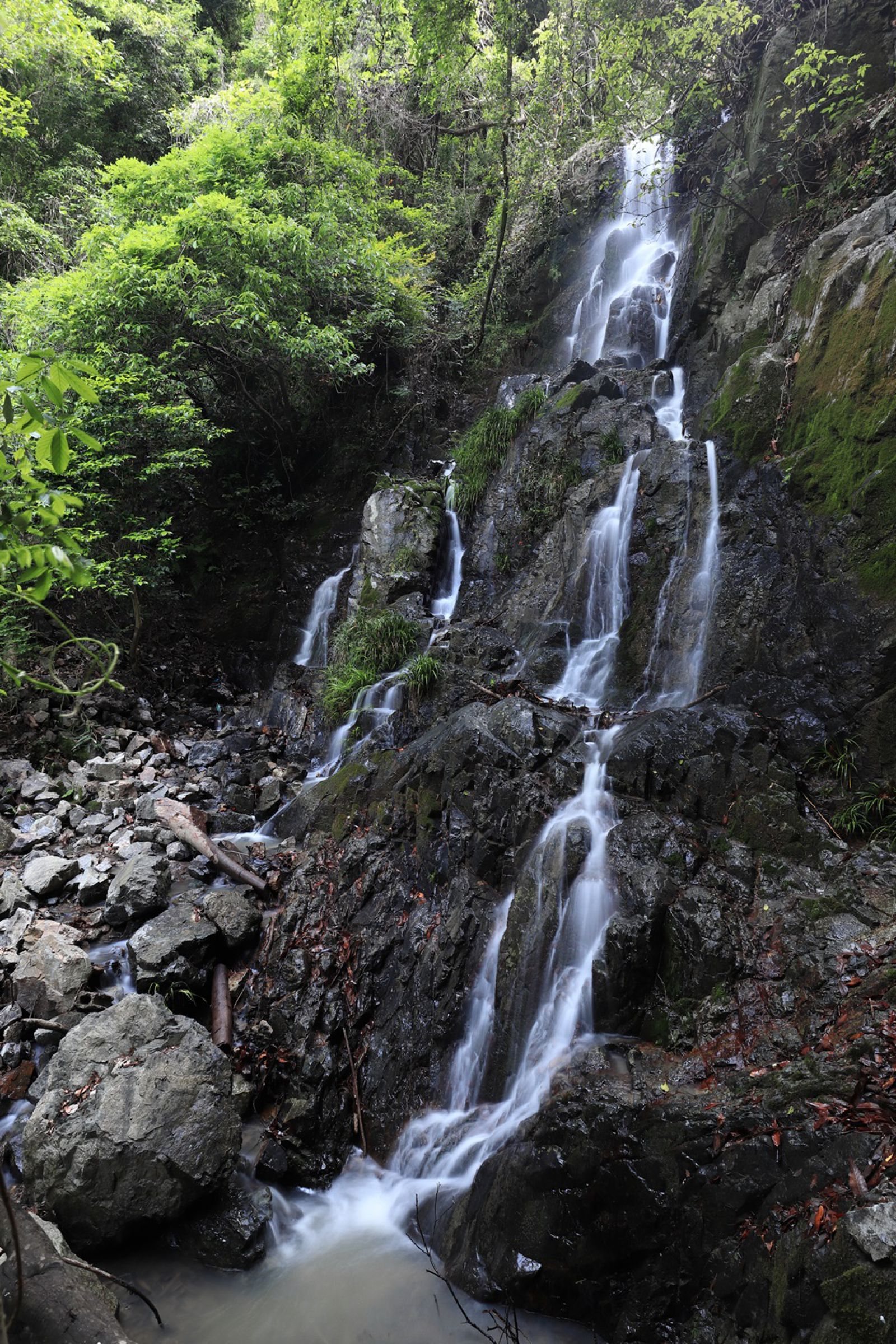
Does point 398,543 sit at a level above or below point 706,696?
above

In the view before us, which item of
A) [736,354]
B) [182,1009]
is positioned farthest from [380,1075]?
[736,354]

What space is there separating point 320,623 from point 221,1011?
6989 mm

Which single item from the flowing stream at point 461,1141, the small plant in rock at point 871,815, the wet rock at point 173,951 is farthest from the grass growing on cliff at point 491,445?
Result: the small plant in rock at point 871,815

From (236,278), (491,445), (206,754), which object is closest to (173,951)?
(206,754)

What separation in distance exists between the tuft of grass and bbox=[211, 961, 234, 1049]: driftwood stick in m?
3.49

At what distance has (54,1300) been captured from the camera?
306cm

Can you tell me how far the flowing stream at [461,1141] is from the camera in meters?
3.63

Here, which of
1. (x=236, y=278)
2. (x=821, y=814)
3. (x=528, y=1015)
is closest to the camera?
(x=528, y=1015)

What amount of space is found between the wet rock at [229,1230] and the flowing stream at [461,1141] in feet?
0.30

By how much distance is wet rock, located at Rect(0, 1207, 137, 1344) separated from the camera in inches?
114

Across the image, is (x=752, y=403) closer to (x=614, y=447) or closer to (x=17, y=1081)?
(x=614, y=447)

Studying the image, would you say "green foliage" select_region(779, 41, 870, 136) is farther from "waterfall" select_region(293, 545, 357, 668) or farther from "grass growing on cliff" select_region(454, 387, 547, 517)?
"waterfall" select_region(293, 545, 357, 668)

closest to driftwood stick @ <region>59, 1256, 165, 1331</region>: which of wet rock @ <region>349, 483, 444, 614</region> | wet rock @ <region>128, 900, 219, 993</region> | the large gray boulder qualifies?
the large gray boulder

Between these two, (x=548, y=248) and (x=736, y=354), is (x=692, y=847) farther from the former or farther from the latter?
(x=548, y=248)
